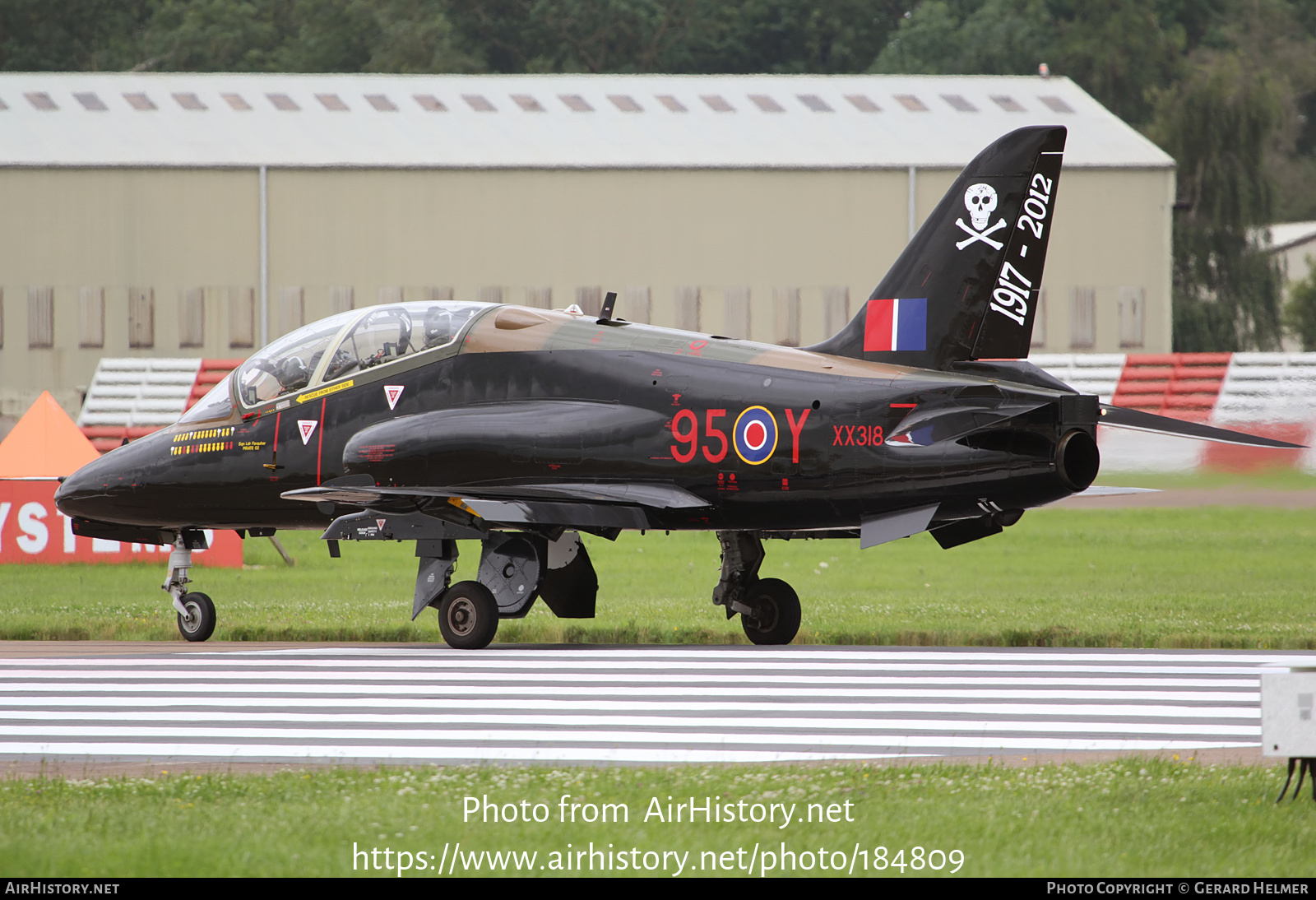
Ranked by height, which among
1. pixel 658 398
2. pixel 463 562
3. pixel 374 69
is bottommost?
pixel 463 562

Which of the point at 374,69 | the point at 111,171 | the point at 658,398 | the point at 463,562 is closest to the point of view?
the point at 658,398

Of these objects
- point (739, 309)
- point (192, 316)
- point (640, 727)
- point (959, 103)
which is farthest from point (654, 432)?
point (959, 103)

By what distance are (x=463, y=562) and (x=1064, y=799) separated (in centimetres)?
1952

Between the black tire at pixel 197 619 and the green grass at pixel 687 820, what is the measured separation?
8.87 m

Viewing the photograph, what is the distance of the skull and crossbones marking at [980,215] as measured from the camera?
15.8 metres

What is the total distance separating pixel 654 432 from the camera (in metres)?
16.1

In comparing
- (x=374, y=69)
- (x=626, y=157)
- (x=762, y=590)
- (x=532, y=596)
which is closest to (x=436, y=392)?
(x=532, y=596)

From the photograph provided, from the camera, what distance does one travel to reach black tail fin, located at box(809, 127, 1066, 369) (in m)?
15.7

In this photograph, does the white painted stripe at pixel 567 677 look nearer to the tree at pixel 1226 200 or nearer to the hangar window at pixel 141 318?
the hangar window at pixel 141 318

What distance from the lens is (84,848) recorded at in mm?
7543

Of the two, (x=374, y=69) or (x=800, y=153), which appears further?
(x=374, y=69)

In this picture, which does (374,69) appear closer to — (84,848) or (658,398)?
(658,398)

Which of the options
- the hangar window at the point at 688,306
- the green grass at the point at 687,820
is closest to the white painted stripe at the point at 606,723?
the green grass at the point at 687,820

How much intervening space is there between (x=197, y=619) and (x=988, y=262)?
803 cm
